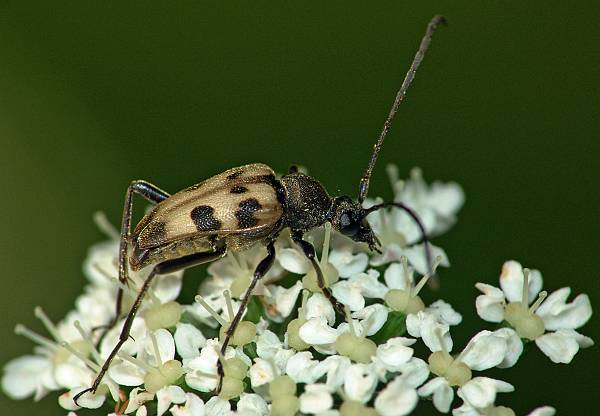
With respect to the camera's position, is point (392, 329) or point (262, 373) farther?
point (392, 329)

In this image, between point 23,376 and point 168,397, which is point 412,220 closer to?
point 168,397

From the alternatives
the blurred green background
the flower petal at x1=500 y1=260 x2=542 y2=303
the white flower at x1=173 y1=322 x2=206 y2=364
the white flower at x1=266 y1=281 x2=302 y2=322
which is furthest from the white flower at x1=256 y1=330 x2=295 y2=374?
the blurred green background

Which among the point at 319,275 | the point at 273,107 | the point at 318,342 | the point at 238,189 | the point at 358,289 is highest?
the point at 273,107

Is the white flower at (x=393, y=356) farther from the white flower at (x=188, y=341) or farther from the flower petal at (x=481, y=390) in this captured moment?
the white flower at (x=188, y=341)

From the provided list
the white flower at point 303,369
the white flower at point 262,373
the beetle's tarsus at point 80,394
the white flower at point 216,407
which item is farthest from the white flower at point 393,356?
the beetle's tarsus at point 80,394

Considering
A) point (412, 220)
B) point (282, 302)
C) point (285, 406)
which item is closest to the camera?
point (285, 406)

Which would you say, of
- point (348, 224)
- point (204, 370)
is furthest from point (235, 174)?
point (204, 370)
